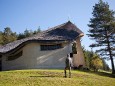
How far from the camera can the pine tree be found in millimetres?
40469

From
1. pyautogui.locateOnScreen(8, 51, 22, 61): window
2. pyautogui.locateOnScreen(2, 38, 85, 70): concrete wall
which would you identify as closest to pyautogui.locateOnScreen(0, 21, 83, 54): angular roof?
pyautogui.locateOnScreen(2, 38, 85, 70): concrete wall

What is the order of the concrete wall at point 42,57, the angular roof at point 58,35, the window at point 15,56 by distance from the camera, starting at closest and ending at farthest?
the concrete wall at point 42,57 → the angular roof at point 58,35 → the window at point 15,56

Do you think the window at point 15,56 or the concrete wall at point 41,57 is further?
the window at point 15,56

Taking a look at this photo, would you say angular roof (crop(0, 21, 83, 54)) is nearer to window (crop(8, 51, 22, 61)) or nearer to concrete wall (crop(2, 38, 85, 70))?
concrete wall (crop(2, 38, 85, 70))

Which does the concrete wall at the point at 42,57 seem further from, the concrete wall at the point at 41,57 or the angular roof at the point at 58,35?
the angular roof at the point at 58,35

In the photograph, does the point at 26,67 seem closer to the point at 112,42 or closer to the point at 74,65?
the point at 74,65

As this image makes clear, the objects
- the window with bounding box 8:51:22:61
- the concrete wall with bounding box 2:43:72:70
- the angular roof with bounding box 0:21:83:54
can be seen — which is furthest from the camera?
the window with bounding box 8:51:22:61

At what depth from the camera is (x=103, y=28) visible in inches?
1617

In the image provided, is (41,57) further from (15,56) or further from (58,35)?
(15,56)

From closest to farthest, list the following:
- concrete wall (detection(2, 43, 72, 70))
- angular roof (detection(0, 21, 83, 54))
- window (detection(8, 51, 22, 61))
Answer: concrete wall (detection(2, 43, 72, 70)), angular roof (detection(0, 21, 83, 54)), window (detection(8, 51, 22, 61))

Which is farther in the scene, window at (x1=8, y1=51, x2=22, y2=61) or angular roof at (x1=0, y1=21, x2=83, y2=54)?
window at (x1=8, y1=51, x2=22, y2=61)

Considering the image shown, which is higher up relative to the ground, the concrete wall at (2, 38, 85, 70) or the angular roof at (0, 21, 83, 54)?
the angular roof at (0, 21, 83, 54)

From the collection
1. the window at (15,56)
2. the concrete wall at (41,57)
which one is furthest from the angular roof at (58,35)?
the window at (15,56)

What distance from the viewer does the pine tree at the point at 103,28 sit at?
40.5 m
